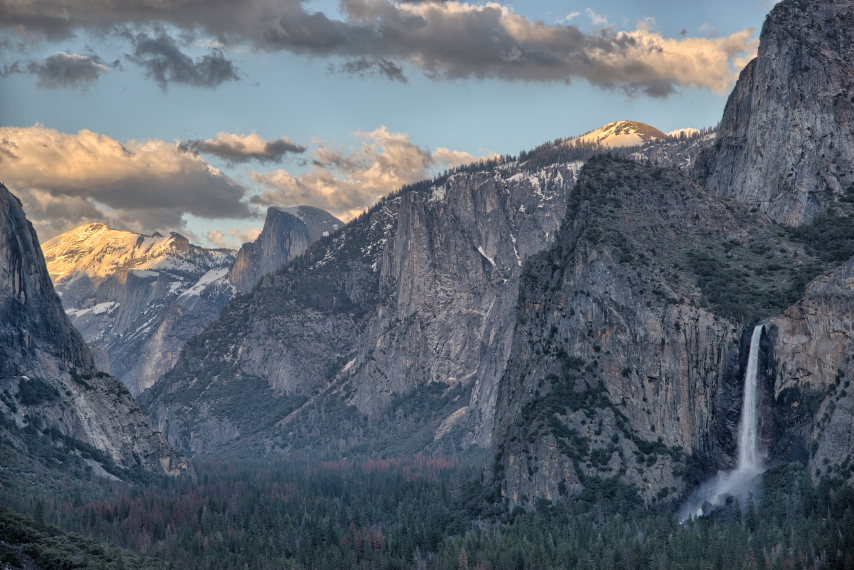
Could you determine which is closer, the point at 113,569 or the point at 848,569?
the point at 848,569

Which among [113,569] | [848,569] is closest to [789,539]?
[848,569]

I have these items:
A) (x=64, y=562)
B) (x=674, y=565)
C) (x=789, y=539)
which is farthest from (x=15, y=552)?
(x=789, y=539)

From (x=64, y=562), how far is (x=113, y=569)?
38.5 ft

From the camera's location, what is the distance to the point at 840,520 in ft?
643

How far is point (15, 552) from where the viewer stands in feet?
607

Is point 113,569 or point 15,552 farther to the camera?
point 113,569

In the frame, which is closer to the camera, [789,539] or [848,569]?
[848,569]

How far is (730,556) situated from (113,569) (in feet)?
311

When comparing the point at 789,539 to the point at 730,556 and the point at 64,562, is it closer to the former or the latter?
the point at 730,556

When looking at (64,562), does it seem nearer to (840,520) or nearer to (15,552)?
(15,552)

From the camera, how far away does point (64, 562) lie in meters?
189

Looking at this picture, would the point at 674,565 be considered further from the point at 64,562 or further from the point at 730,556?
the point at 64,562

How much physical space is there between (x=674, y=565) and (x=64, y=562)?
90.9 metres

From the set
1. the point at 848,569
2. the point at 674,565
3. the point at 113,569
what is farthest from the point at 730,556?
the point at 113,569
